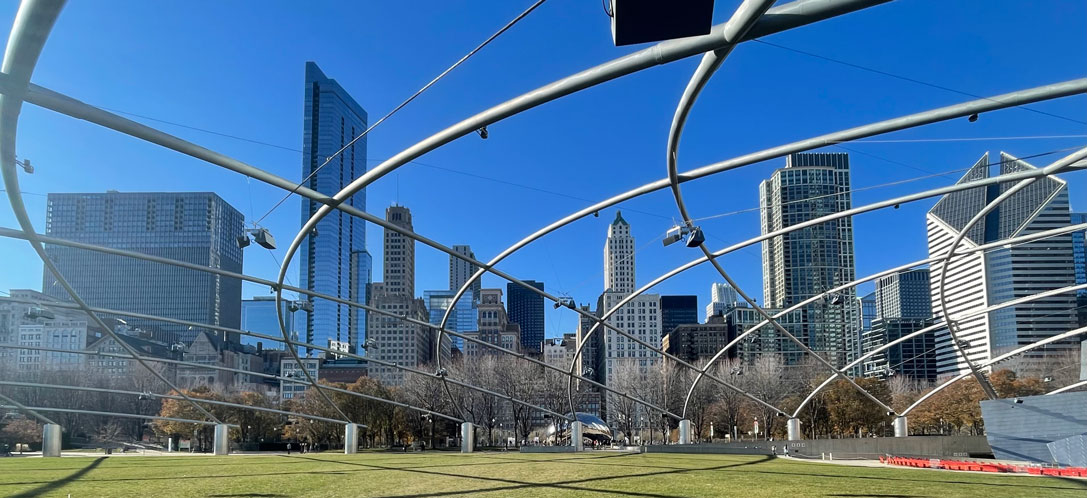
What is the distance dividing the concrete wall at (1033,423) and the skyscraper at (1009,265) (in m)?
33.0

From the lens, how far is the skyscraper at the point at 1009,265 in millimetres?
74000

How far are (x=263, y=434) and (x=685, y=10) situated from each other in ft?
302

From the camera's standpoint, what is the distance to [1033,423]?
120 feet

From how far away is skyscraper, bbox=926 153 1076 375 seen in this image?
7400 cm

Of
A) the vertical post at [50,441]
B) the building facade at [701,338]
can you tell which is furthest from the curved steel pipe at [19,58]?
the building facade at [701,338]

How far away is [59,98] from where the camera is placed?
46.2 ft

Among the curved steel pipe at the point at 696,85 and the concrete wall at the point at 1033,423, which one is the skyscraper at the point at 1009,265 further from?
the curved steel pipe at the point at 696,85

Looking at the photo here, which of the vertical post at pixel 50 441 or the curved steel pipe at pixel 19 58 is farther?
the vertical post at pixel 50 441

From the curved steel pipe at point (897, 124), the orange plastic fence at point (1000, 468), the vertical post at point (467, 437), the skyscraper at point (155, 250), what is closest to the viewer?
the curved steel pipe at point (897, 124)

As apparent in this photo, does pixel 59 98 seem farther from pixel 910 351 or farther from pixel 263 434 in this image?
pixel 910 351

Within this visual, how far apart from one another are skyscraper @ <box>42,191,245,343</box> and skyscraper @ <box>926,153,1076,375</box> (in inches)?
5256

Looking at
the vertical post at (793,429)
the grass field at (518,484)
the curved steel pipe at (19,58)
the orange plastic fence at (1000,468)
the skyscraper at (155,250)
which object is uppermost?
the skyscraper at (155,250)

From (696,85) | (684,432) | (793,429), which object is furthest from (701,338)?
(696,85)

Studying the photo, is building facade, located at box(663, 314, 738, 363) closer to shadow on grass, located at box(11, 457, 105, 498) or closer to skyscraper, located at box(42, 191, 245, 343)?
skyscraper, located at box(42, 191, 245, 343)
